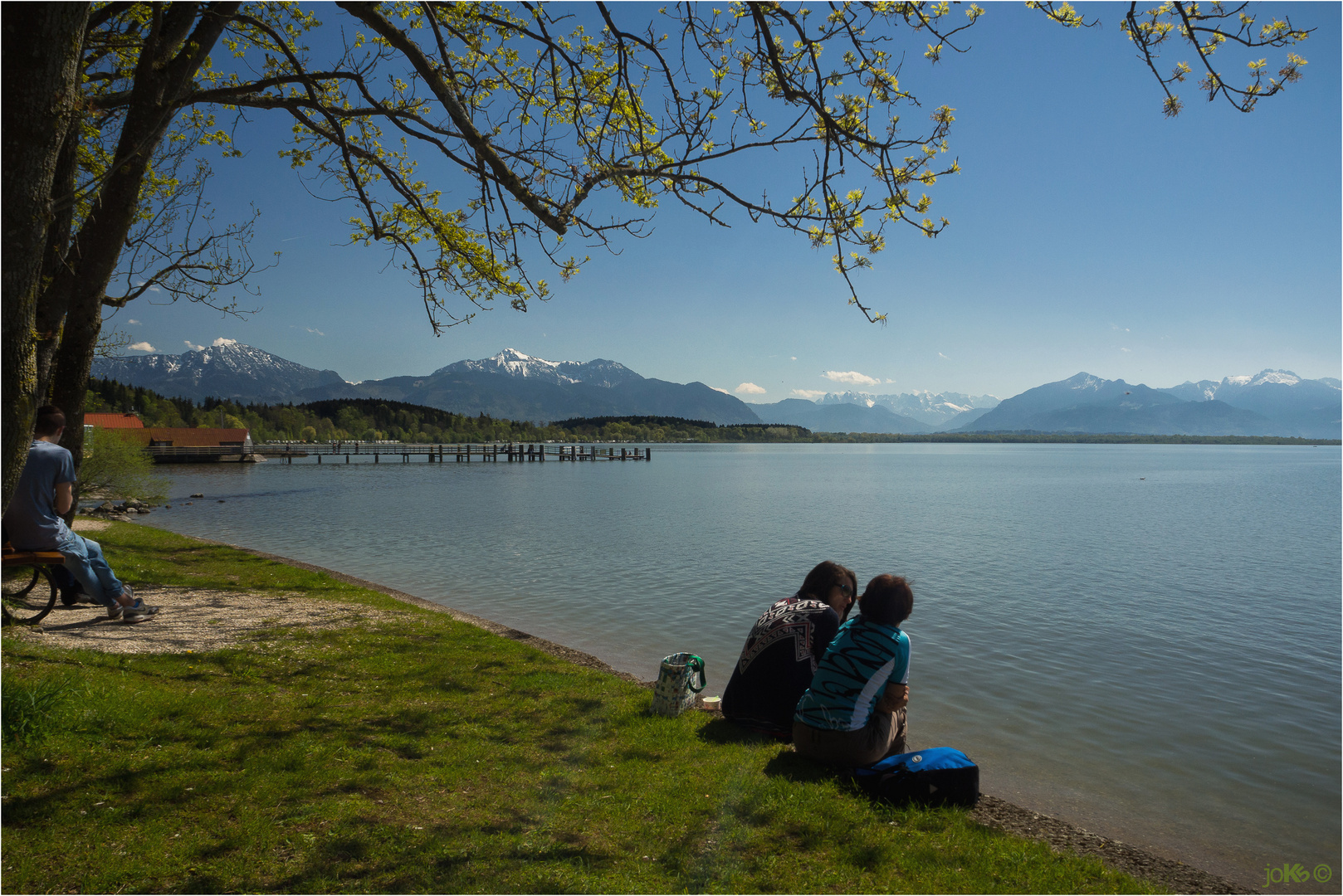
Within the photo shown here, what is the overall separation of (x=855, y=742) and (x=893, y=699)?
18.7 inches

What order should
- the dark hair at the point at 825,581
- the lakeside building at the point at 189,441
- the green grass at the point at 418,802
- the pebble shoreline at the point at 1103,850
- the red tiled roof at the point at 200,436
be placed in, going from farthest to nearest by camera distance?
the red tiled roof at the point at 200,436, the lakeside building at the point at 189,441, the dark hair at the point at 825,581, the pebble shoreline at the point at 1103,850, the green grass at the point at 418,802

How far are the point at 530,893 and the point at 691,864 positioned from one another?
1015mm

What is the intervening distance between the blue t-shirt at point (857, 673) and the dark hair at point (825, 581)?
0.79 m

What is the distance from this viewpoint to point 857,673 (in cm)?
545

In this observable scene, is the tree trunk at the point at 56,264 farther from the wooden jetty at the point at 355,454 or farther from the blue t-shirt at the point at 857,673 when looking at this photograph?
the wooden jetty at the point at 355,454

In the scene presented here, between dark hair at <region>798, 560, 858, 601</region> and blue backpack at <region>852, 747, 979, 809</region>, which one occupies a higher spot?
dark hair at <region>798, 560, 858, 601</region>

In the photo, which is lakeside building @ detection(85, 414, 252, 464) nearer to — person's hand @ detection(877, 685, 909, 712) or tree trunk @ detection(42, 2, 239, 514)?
tree trunk @ detection(42, 2, 239, 514)

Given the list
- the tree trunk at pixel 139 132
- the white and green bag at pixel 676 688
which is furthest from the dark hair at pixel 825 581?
the tree trunk at pixel 139 132

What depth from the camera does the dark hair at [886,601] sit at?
536 centimetres

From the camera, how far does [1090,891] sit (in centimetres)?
462

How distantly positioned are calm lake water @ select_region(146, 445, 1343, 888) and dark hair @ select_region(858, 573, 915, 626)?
3.85m

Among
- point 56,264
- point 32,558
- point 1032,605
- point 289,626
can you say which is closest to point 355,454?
point 289,626

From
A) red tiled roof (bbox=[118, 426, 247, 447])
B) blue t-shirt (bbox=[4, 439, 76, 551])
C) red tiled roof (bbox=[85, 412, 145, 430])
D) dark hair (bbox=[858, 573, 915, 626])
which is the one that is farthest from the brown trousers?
red tiled roof (bbox=[118, 426, 247, 447])

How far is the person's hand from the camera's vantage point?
5.46 meters
